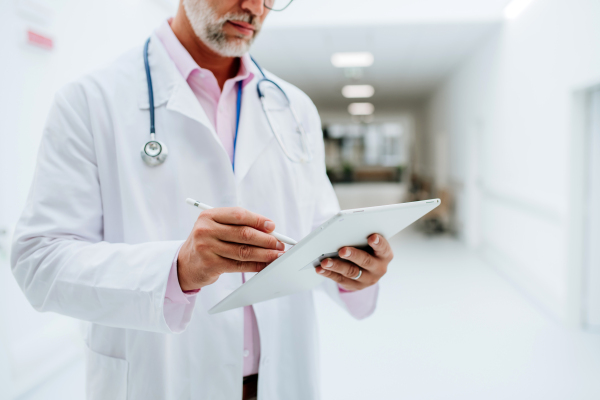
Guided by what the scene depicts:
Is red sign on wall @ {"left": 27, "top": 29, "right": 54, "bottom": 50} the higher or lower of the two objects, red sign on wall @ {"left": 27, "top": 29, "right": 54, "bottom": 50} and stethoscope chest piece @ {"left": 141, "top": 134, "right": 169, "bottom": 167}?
the higher

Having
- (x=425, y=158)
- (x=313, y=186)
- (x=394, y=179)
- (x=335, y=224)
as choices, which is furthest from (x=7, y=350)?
(x=394, y=179)

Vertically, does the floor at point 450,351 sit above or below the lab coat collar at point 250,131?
below

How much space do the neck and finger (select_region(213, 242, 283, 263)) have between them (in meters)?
0.59

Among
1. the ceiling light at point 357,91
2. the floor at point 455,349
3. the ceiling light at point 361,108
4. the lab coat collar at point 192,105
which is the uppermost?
the ceiling light at point 357,91

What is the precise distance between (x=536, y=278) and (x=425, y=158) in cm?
796

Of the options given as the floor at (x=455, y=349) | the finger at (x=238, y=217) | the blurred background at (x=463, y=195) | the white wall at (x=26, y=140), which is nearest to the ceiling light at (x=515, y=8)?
the blurred background at (x=463, y=195)

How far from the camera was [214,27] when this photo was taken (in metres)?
0.92

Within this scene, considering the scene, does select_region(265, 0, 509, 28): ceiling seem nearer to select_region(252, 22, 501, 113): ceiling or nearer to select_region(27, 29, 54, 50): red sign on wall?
select_region(252, 22, 501, 113): ceiling

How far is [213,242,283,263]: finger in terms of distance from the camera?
23.7 inches

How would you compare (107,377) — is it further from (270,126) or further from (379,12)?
(379,12)

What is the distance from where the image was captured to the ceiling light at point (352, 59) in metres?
5.95

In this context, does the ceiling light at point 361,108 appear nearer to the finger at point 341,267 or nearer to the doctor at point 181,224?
the doctor at point 181,224

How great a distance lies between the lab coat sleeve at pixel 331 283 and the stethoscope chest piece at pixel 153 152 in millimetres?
430

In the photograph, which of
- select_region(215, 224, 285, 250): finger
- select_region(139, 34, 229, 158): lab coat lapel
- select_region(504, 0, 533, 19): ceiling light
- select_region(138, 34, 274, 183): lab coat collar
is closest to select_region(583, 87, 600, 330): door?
select_region(504, 0, 533, 19): ceiling light
